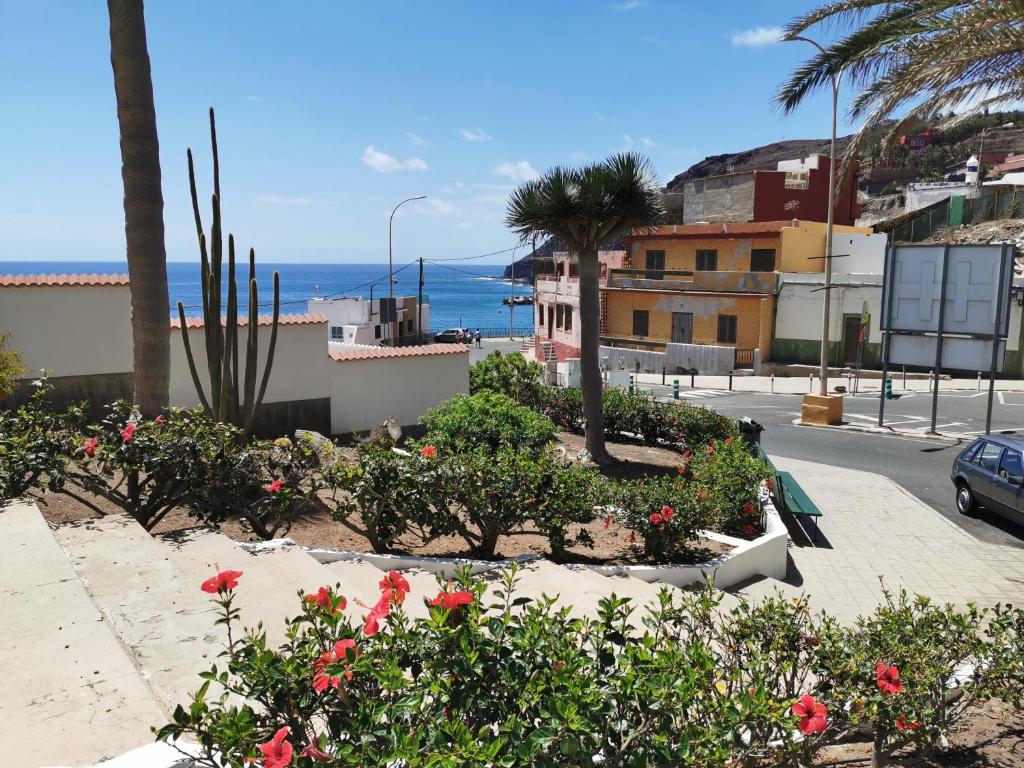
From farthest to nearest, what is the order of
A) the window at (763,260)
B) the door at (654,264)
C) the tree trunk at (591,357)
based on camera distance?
the door at (654,264) < the window at (763,260) < the tree trunk at (591,357)

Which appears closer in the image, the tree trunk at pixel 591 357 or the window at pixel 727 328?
the tree trunk at pixel 591 357

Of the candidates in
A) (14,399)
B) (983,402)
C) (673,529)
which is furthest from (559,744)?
(983,402)

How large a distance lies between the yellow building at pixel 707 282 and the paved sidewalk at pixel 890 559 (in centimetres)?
2456

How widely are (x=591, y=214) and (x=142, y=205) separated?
6974mm

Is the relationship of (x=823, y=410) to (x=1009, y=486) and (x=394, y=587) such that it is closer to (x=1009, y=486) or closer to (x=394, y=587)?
(x=1009, y=486)

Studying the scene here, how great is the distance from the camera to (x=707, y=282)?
129ft

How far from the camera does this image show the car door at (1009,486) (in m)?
11.8

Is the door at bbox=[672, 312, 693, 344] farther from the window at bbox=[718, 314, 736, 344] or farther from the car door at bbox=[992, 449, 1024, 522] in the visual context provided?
the car door at bbox=[992, 449, 1024, 522]

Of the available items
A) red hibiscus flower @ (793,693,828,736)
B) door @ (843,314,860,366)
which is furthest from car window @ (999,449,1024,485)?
door @ (843,314,860,366)

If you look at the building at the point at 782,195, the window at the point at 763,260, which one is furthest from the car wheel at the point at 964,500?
the building at the point at 782,195

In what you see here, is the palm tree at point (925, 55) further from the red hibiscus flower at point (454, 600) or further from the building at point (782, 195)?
the building at point (782, 195)

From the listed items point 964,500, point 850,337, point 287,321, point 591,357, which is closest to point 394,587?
point 591,357

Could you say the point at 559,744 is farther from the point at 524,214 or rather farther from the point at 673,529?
the point at 524,214

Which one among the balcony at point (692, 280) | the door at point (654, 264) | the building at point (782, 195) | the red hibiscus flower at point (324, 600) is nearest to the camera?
the red hibiscus flower at point (324, 600)
